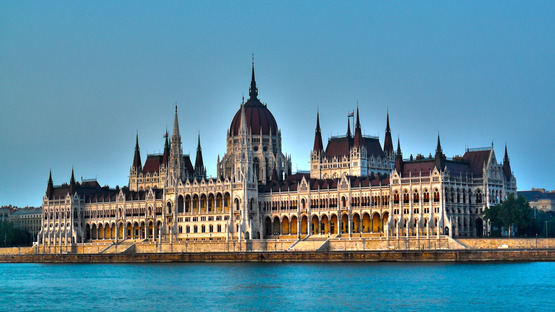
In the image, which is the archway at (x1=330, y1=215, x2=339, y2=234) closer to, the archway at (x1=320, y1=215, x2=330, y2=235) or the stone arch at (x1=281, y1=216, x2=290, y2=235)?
the archway at (x1=320, y1=215, x2=330, y2=235)

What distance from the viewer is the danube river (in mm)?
89375

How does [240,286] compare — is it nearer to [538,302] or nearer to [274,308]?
[274,308]

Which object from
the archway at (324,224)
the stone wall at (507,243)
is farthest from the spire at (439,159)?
the archway at (324,224)

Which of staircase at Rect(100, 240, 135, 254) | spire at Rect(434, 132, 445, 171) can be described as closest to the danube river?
spire at Rect(434, 132, 445, 171)

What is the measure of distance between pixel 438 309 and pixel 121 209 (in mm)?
109146

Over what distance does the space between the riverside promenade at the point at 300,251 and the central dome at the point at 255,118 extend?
27.9 meters

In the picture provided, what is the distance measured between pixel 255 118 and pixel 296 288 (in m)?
87.9

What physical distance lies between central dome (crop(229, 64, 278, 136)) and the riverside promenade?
91.5ft

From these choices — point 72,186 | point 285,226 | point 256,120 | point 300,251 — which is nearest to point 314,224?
point 285,226

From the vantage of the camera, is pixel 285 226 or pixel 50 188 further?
pixel 50 188

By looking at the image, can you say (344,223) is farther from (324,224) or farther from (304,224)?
(304,224)

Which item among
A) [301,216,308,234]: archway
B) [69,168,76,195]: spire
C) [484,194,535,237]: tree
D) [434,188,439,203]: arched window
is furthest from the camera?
[69,168,76,195]: spire

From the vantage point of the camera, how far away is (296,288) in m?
102

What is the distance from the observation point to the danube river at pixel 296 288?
89375mm
